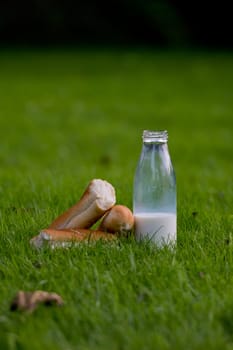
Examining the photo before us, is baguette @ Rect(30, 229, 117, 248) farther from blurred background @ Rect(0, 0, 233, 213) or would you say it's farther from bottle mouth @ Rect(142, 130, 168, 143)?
blurred background @ Rect(0, 0, 233, 213)

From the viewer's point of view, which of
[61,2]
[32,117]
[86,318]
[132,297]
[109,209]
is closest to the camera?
[86,318]

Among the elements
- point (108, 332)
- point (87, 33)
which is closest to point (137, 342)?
point (108, 332)

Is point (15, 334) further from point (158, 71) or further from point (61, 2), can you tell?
point (61, 2)

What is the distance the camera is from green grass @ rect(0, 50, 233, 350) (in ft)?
9.71

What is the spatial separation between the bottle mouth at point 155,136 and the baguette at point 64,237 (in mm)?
487

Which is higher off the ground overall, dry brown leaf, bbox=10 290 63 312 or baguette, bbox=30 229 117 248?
baguette, bbox=30 229 117 248

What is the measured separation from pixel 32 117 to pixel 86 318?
9.66m

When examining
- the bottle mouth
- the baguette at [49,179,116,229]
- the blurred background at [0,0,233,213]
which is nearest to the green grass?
the blurred background at [0,0,233,213]

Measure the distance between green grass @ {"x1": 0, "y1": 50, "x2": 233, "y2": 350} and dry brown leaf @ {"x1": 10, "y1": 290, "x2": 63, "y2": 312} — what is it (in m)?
0.04

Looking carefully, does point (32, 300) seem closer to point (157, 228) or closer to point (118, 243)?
point (118, 243)

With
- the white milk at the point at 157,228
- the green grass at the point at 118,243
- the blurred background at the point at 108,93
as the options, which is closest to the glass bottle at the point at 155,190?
the white milk at the point at 157,228

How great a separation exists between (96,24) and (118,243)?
19.1 m

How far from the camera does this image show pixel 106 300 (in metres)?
3.24

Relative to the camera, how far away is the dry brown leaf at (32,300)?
3123 mm
